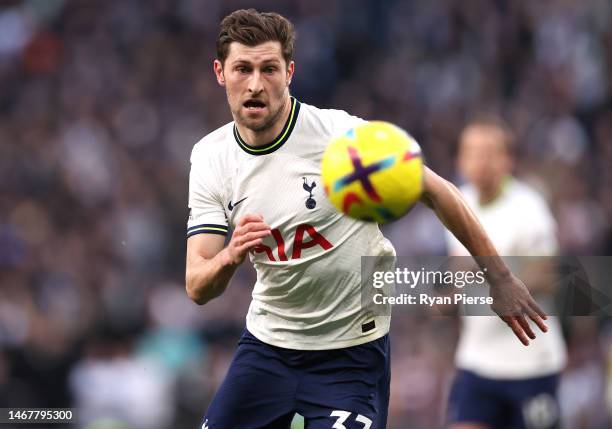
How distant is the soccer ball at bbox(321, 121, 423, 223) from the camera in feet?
18.4

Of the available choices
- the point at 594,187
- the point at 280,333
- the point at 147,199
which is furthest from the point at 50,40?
the point at 280,333

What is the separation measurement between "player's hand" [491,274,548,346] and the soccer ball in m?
0.67

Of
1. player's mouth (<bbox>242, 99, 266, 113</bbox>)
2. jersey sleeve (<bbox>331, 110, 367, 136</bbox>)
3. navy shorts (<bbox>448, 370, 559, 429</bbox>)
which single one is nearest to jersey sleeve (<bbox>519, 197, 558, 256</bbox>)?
navy shorts (<bbox>448, 370, 559, 429</bbox>)

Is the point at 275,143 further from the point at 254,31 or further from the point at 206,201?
the point at 254,31

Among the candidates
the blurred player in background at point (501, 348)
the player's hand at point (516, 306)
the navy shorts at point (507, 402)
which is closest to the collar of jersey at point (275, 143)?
the player's hand at point (516, 306)

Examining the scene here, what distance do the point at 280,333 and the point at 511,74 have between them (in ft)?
42.0

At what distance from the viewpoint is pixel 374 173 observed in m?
5.59

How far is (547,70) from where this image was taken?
18.1m

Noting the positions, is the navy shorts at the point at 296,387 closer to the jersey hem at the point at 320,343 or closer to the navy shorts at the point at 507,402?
the jersey hem at the point at 320,343

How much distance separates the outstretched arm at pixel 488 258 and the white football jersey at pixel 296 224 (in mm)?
569

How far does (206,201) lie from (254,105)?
58 centimetres

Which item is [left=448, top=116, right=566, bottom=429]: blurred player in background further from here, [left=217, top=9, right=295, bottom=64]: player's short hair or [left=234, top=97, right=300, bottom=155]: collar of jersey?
[left=217, top=9, right=295, bottom=64]: player's short hair

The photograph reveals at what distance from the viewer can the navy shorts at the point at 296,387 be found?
623cm

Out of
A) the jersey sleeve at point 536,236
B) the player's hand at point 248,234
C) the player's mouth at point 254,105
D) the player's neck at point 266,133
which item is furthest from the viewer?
the jersey sleeve at point 536,236
